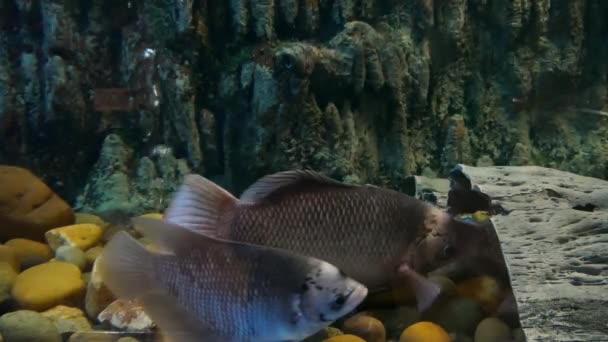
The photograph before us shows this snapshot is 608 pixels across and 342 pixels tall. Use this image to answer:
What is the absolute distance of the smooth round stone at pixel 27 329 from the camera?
206 cm

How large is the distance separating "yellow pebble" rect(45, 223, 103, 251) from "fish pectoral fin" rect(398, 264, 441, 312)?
5.49 feet

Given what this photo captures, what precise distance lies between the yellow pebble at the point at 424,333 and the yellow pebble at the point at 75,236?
169 centimetres

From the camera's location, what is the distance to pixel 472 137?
3.95 m

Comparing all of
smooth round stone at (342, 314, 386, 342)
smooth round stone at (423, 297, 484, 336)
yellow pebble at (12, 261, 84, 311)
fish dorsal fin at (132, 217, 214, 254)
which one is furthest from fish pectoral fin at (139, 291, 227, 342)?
yellow pebble at (12, 261, 84, 311)

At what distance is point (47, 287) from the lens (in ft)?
7.80

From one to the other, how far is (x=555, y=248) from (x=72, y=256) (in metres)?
2.06

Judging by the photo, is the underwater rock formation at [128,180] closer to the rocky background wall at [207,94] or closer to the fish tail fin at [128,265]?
the rocky background wall at [207,94]

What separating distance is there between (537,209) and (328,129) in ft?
4.81

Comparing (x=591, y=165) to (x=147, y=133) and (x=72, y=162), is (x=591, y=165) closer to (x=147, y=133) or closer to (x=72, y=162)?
(x=147, y=133)

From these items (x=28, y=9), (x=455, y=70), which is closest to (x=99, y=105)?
(x=28, y=9)

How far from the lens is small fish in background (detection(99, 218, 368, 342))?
1427 millimetres

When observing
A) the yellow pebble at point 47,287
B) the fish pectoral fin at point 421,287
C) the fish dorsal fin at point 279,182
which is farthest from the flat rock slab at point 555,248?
the yellow pebble at point 47,287

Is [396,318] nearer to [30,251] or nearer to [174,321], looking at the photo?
[174,321]

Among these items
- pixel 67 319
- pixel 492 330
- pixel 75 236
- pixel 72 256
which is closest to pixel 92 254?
pixel 72 256
